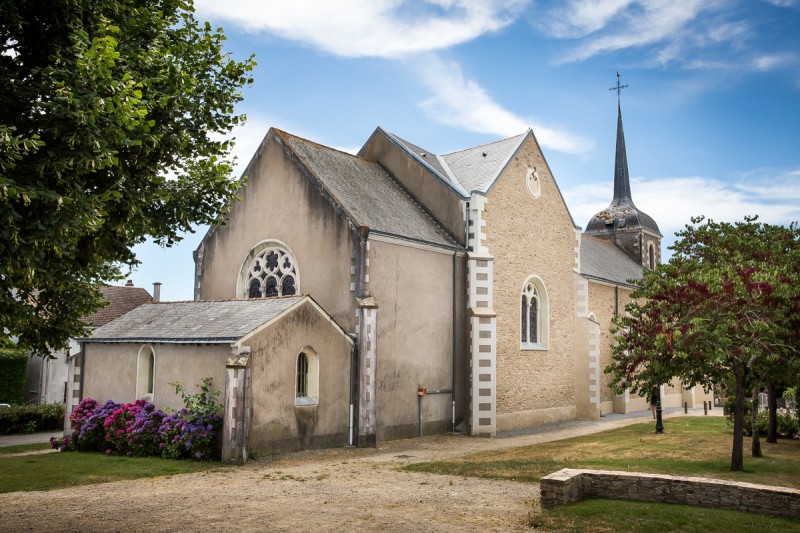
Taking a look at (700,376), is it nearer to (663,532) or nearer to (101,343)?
(663,532)

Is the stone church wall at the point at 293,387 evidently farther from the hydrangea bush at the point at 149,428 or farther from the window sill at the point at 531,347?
the window sill at the point at 531,347

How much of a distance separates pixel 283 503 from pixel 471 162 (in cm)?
1833

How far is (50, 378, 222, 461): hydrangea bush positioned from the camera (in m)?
15.9

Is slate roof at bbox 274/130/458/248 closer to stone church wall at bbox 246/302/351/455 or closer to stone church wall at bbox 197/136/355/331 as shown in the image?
stone church wall at bbox 197/136/355/331

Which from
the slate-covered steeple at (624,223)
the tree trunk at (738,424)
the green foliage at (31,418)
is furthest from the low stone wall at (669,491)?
the slate-covered steeple at (624,223)

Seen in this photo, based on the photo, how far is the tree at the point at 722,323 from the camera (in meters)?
14.4

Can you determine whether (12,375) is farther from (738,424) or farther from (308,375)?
(738,424)

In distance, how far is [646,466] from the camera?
1532cm

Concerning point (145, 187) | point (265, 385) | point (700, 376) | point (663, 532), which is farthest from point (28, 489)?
point (700, 376)

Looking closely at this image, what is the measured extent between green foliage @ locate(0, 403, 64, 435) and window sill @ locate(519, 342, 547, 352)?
654 inches

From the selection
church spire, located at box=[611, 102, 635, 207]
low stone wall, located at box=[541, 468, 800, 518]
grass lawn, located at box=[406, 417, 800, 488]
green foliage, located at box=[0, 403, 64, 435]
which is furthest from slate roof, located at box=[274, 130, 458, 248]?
church spire, located at box=[611, 102, 635, 207]

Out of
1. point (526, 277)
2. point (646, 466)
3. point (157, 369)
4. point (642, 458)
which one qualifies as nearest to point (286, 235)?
point (157, 369)

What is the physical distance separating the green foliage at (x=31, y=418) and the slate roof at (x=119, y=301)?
23.5 feet

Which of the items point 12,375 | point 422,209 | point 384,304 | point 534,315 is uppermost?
point 422,209
